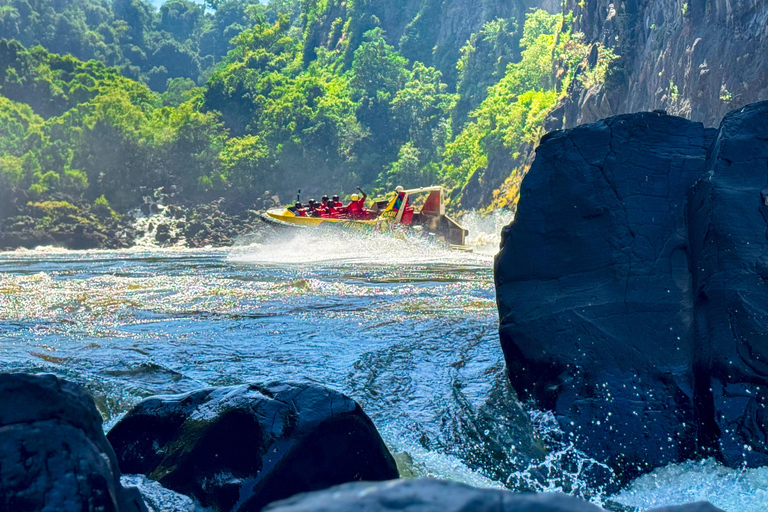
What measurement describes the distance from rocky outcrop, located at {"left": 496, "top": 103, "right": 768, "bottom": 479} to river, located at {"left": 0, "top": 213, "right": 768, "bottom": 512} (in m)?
0.26

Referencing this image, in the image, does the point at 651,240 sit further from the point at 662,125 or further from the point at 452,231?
the point at 452,231

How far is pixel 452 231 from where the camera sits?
29.6m

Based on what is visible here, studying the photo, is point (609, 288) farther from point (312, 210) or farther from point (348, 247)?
point (312, 210)

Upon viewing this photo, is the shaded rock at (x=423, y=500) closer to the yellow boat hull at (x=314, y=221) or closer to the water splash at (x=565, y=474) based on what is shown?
the water splash at (x=565, y=474)

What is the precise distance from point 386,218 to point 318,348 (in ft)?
65.6

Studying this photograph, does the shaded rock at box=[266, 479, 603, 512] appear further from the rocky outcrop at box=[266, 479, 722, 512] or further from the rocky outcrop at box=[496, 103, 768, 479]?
the rocky outcrop at box=[496, 103, 768, 479]

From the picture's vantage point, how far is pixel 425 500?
5.17ft

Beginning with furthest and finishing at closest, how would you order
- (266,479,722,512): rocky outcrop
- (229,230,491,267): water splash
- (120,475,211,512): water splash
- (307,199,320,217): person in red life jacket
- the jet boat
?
(307,199,320,217): person in red life jacket < the jet boat < (229,230,491,267): water splash < (120,475,211,512): water splash < (266,479,722,512): rocky outcrop

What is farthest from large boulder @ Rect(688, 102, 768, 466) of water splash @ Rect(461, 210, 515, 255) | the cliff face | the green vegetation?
the green vegetation

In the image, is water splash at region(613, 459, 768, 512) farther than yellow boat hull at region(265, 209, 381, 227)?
No

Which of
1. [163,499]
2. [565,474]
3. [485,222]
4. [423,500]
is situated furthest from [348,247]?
[485,222]

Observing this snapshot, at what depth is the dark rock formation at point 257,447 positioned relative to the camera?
3.38m

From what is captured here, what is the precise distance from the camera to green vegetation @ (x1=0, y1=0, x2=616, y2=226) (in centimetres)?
5616

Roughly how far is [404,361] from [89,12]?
399 ft
